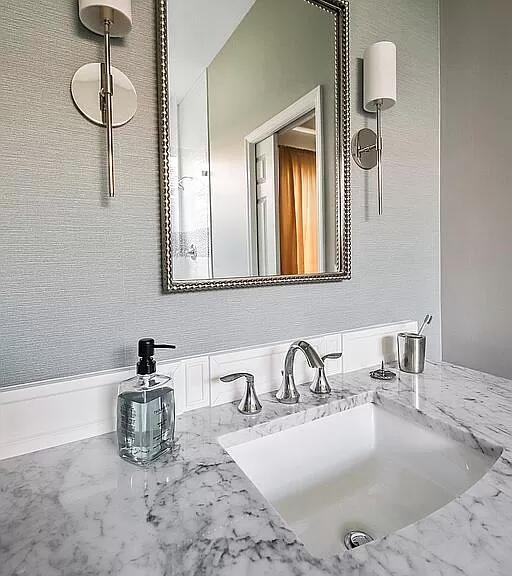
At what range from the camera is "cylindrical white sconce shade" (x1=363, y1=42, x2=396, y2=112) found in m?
1.07

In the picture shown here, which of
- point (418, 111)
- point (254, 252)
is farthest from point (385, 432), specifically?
point (418, 111)

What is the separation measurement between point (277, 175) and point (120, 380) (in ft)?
2.05

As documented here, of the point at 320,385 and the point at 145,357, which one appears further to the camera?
the point at 320,385

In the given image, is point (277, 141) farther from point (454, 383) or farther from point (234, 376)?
point (454, 383)

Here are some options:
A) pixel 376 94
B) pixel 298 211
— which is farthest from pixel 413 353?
pixel 376 94

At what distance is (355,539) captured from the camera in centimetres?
72

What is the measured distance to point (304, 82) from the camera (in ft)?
3.46

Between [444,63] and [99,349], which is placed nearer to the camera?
[99,349]

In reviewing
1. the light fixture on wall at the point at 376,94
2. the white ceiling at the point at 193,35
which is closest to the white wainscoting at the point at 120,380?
the light fixture on wall at the point at 376,94

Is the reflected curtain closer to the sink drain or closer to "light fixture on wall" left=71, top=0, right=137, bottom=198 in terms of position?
"light fixture on wall" left=71, top=0, right=137, bottom=198

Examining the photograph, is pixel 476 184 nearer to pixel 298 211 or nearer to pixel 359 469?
pixel 298 211

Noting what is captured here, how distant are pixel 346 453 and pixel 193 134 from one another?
80 centimetres

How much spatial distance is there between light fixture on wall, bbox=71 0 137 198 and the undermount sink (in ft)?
2.15

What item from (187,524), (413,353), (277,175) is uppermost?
(277,175)
